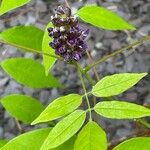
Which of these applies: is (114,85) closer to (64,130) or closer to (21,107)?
(64,130)

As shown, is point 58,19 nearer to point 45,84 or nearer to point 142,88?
point 45,84

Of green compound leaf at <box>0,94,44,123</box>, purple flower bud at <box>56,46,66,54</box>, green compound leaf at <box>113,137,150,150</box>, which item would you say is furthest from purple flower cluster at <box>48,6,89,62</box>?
green compound leaf at <box>0,94,44,123</box>

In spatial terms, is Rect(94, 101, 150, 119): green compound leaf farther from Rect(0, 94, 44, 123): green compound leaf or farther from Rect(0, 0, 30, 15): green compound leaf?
Rect(0, 94, 44, 123): green compound leaf

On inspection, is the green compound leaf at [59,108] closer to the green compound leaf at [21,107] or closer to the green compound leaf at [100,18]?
the green compound leaf at [100,18]

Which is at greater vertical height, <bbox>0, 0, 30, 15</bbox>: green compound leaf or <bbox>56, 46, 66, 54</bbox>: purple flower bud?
<bbox>0, 0, 30, 15</bbox>: green compound leaf

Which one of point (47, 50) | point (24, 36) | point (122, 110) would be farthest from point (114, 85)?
point (24, 36)

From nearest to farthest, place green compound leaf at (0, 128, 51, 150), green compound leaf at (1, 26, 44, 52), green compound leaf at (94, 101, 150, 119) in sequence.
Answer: green compound leaf at (94, 101, 150, 119)
green compound leaf at (0, 128, 51, 150)
green compound leaf at (1, 26, 44, 52)

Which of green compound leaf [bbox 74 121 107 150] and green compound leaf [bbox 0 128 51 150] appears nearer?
green compound leaf [bbox 74 121 107 150]
